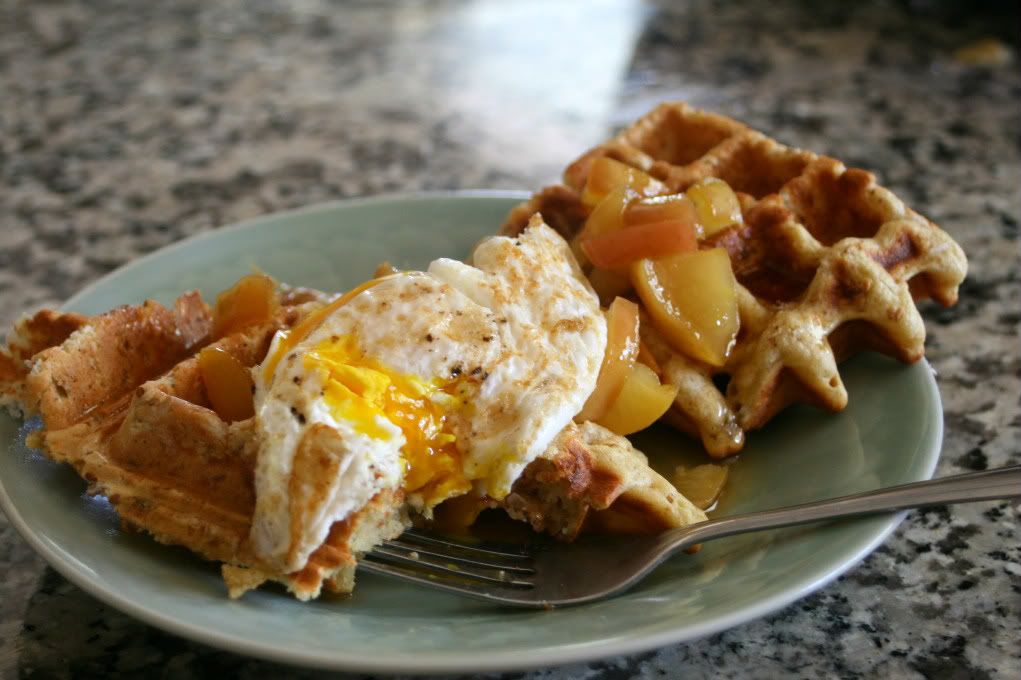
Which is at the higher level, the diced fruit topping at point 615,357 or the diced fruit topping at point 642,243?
the diced fruit topping at point 642,243

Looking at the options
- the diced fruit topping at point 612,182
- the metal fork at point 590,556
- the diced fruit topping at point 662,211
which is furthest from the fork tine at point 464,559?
the diced fruit topping at point 612,182

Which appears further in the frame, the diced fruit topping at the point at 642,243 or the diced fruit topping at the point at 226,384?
the diced fruit topping at the point at 642,243

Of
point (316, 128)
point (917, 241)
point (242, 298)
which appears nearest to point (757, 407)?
point (917, 241)

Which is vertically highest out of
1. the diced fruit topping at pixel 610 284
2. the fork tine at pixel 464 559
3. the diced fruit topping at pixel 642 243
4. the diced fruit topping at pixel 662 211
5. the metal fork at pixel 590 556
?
the diced fruit topping at pixel 662 211

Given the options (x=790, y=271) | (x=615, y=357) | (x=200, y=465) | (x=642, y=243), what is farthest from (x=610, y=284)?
(x=200, y=465)

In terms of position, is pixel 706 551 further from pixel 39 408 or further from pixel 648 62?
pixel 648 62

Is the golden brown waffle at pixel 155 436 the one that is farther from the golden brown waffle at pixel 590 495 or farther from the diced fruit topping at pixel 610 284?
the diced fruit topping at pixel 610 284

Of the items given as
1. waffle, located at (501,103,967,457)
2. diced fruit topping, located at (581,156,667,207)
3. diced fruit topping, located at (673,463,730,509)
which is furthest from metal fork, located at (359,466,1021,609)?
diced fruit topping, located at (581,156,667,207)
